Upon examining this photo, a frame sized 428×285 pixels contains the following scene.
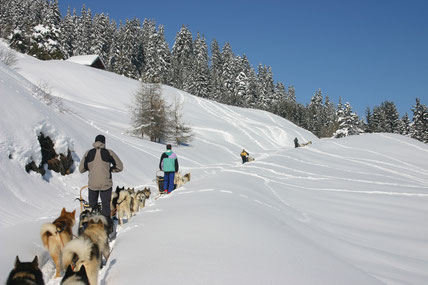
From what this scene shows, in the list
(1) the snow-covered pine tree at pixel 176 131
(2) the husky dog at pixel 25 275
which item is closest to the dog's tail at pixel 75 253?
(2) the husky dog at pixel 25 275

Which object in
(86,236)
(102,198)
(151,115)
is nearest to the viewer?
(86,236)

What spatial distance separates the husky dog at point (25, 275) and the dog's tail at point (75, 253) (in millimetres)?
391

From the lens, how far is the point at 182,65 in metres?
89.0

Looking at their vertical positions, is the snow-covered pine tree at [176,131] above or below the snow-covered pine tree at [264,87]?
below

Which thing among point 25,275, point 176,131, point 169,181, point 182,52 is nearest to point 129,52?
point 182,52

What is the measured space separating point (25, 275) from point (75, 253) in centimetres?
60

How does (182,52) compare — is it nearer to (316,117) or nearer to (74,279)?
(316,117)

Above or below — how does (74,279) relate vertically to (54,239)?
above

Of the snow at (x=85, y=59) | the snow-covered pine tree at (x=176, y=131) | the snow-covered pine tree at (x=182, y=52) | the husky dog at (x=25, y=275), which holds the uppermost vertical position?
the snow-covered pine tree at (x=182, y=52)

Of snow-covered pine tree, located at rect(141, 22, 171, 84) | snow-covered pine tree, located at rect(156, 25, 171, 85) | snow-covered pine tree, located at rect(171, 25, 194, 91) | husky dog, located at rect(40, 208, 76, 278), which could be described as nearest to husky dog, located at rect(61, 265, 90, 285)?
husky dog, located at rect(40, 208, 76, 278)

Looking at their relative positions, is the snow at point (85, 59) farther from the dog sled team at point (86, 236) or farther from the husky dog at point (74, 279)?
the husky dog at point (74, 279)

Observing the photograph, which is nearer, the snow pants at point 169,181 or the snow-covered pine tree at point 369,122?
the snow pants at point 169,181

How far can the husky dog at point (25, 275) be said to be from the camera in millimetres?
2814

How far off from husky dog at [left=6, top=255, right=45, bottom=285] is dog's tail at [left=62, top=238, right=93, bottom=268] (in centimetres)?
39
